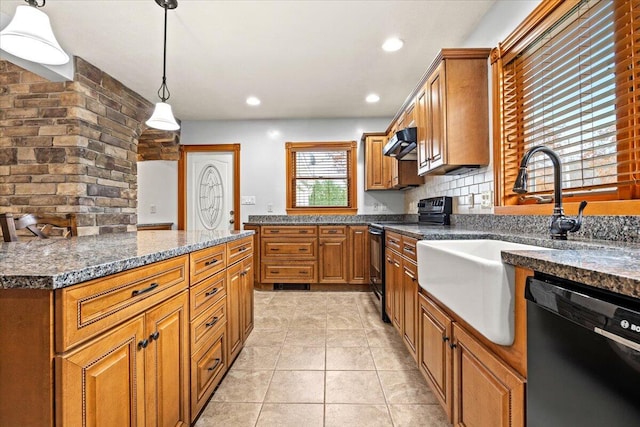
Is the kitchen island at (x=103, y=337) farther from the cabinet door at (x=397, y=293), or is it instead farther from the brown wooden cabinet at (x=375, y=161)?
the brown wooden cabinet at (x=375, y=161)

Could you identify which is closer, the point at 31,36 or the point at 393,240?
the point at 31,36

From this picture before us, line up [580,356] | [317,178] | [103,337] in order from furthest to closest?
[317,178], [103,337], [580,356]

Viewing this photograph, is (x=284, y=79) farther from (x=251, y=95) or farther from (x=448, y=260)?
(x=448, y=260)

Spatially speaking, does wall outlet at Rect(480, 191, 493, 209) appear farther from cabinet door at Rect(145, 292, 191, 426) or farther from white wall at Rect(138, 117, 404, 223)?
white wall at Rect(138, 117, 404, 223)

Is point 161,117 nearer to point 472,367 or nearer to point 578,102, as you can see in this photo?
point 472,367

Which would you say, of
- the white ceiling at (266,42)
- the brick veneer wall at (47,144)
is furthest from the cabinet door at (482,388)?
the brick veneer wall at (47,144)

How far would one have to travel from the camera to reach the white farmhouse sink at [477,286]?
86 centimetres

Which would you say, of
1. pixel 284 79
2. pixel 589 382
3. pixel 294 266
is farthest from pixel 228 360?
pixel 284 79

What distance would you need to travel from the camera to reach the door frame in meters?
4.62

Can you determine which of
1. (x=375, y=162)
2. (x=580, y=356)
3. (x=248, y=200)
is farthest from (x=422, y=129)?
(x=248, y=200)

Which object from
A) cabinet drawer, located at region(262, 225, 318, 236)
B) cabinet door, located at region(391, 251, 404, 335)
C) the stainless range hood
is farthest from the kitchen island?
cabinet drawer, located at region(262, 225, 318, 236)

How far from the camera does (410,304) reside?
1957mm

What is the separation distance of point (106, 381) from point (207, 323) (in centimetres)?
73

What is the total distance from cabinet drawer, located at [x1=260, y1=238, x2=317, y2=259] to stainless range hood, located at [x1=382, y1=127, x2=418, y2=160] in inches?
64.6
